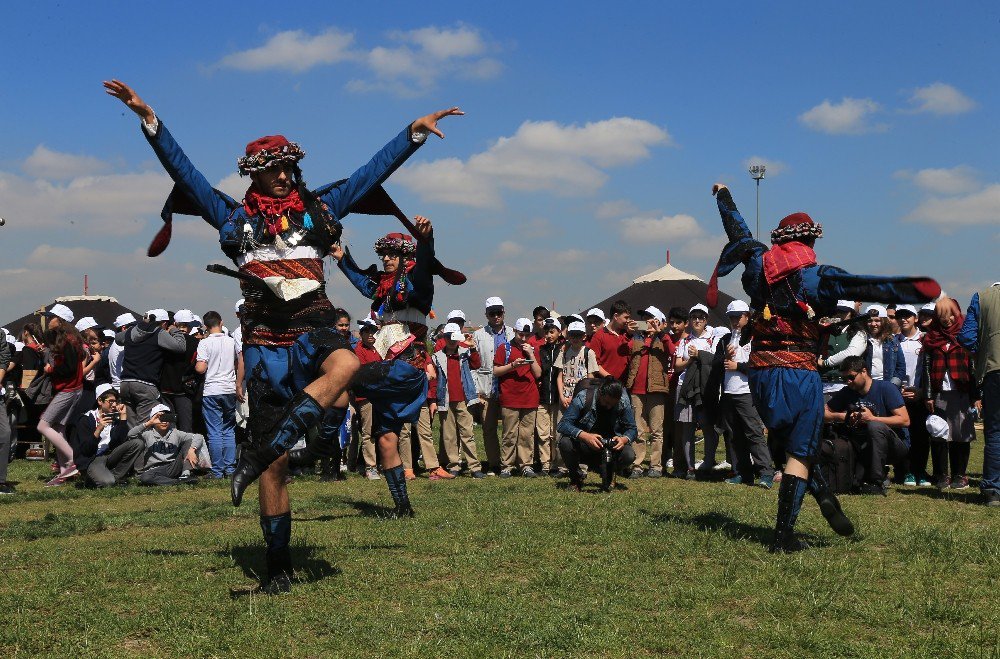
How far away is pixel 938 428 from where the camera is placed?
33.5 feet

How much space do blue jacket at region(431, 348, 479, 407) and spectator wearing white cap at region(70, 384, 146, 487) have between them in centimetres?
359

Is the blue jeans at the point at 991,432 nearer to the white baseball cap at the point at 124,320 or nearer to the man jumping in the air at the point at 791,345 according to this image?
the man jumping in the air at the point at 791,345

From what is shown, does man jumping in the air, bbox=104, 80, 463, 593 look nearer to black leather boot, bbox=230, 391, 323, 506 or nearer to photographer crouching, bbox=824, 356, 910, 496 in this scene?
black leather boot, bbox=230, 391, 323, 506

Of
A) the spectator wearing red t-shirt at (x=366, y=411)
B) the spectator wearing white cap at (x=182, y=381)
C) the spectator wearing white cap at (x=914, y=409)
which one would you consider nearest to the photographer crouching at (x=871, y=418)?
the spectator wearing white cap at (x=914, y=409)

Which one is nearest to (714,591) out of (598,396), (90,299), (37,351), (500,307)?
(598,396)

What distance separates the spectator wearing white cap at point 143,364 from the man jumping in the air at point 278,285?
6.76m

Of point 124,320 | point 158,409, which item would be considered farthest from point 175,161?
point 124,320

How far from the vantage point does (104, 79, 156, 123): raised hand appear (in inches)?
203

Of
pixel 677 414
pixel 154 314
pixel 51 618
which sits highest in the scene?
pixel 154 314

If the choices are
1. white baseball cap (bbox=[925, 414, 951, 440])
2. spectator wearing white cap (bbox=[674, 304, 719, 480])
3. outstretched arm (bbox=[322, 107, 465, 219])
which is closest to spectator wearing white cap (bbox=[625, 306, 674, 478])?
spectator wearing white cap (bbox=[674, 304, 719, 480])

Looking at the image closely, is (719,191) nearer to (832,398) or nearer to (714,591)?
(714,591)

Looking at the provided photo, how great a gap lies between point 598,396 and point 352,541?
447 cm

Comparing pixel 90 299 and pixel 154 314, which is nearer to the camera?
pixel 154 314

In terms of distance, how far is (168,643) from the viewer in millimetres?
4355
